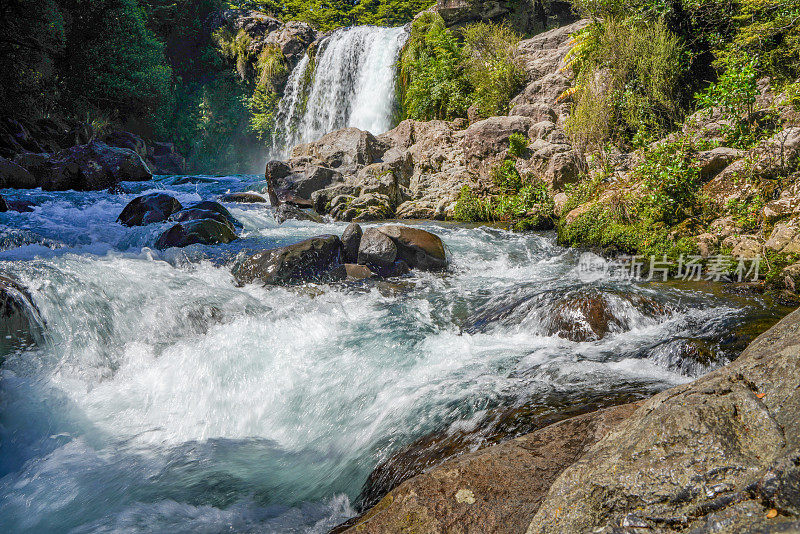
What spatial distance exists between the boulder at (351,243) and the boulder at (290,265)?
335 mm

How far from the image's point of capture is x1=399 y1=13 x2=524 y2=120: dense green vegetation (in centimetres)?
1445

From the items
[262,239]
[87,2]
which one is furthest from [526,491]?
[87,2]

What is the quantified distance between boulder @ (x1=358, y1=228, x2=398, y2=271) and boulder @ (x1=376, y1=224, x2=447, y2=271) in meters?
0.24

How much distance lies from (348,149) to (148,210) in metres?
6.56

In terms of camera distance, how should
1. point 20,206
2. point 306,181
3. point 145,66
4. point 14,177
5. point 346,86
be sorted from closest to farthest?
point 20,206, point 306,181, point 14,177, point 346,86, point 145,66

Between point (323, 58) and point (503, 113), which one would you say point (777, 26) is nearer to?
point (503, 113)

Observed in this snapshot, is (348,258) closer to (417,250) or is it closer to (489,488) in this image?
(417,250)

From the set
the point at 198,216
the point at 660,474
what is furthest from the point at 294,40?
the point at 660,474

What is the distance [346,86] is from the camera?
69.9 ft

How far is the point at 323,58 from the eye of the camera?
2281cm

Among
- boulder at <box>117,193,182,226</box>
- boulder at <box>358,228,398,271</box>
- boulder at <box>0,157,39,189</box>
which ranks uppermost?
boulder at <box>0,157,39,189</box>

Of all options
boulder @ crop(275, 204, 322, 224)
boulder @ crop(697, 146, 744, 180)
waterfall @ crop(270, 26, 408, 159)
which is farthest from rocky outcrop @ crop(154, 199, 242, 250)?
waterfall @ crop(270, 26, 408, 159)

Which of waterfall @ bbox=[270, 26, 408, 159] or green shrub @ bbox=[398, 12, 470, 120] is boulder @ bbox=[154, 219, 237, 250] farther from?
waterfall @ bbox=[270, 26, 408, 159]

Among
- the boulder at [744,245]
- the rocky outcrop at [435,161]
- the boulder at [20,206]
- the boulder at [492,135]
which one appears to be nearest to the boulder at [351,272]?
the rocky outcrop at [435,161]
